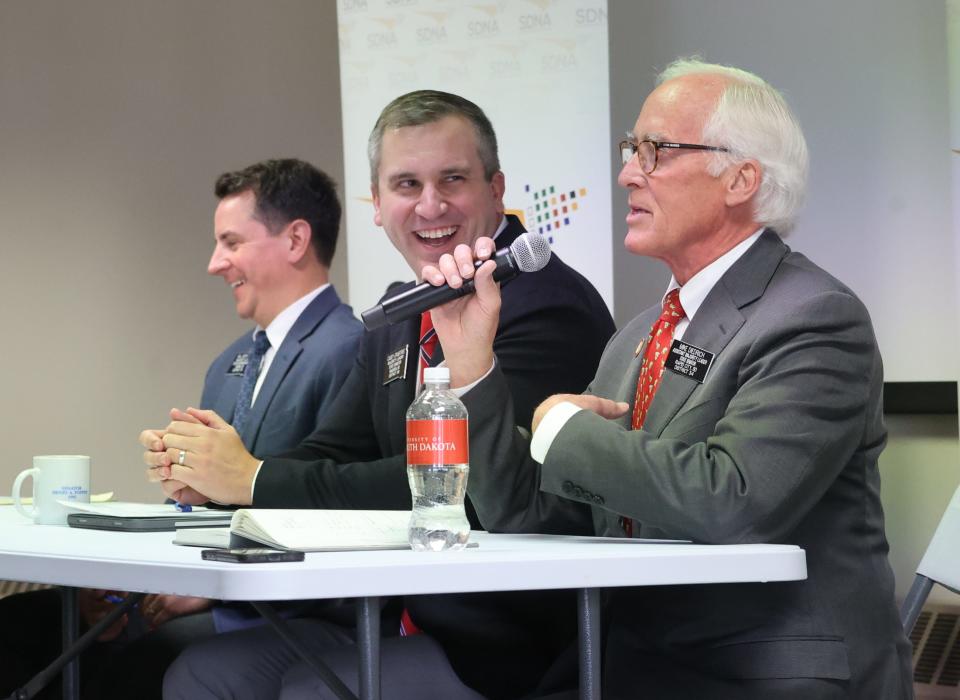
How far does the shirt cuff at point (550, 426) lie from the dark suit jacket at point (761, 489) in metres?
0.01

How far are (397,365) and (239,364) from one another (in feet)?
3.73

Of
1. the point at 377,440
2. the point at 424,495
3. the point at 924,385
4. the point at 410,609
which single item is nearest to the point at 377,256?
the point at 377,440

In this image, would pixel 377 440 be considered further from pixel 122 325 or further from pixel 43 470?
pixel 122 325

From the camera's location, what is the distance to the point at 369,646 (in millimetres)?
1229

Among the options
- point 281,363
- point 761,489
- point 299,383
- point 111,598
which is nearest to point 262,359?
point 281,363

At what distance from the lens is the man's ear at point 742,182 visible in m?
1.90

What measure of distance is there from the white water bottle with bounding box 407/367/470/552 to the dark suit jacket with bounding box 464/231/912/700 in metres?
0.13

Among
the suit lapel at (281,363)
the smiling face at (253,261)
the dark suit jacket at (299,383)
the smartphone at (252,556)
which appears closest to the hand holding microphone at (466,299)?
the smartphone at (252,556)

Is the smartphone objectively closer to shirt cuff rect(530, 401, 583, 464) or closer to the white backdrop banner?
shirt cuff rect(530, 401, 583, 464)

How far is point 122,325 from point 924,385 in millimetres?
3678

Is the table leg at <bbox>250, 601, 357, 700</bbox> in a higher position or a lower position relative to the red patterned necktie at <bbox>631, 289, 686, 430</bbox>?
lower

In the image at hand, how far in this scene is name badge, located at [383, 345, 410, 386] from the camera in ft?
7.77

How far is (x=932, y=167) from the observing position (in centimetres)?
364

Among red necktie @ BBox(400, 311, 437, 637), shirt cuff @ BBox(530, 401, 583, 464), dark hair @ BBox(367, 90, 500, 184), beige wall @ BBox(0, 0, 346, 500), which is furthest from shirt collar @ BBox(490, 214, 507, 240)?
beige wall @ BBox(0, 0, 346, 500)
